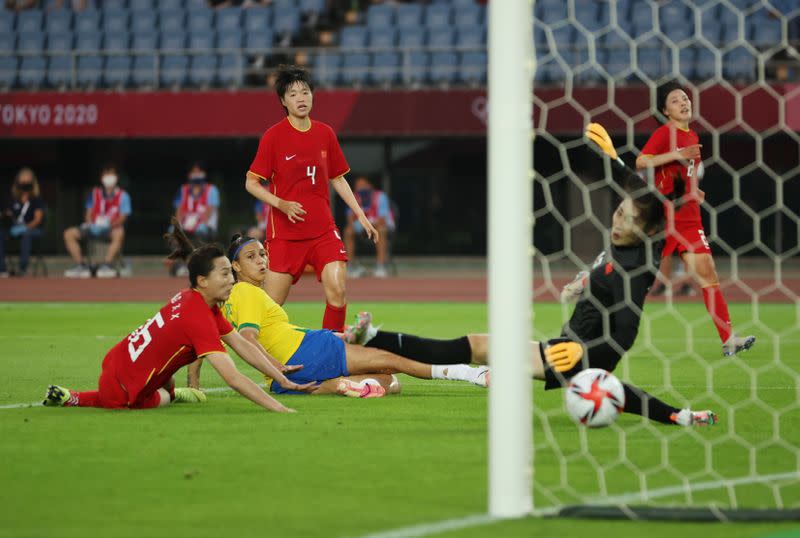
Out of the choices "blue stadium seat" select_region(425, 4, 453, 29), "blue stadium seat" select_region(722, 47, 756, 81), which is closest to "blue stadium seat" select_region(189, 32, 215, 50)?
"blue stadium seat" select_region(425, 4, 453, 29)


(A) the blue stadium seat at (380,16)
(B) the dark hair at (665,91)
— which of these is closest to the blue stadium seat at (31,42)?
(A) the blue stadium seat at (380,16)

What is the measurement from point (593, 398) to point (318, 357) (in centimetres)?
192

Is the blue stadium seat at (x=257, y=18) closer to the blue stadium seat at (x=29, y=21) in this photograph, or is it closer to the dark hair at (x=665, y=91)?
the blue stadium seat at (x=29, y=21)

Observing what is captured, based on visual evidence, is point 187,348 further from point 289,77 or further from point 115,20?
point 115,20

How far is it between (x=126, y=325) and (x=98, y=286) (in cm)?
635

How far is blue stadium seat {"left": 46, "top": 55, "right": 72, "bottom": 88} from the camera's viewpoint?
21422 mm

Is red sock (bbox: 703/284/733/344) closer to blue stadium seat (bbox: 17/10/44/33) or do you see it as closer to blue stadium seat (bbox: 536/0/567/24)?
blue stadium seat (bbox: 536/0/567/24)

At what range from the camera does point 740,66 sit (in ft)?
65.6

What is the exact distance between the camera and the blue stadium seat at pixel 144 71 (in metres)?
21.5

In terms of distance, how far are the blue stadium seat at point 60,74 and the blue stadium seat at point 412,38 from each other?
19.1 ft

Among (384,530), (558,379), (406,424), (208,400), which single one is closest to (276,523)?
(384,530)

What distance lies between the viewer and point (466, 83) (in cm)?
2092

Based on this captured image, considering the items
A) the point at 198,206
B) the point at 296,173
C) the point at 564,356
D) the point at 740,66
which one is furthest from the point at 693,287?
the point at 564,356

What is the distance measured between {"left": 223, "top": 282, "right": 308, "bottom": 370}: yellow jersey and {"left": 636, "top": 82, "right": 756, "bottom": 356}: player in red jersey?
2.72 m
